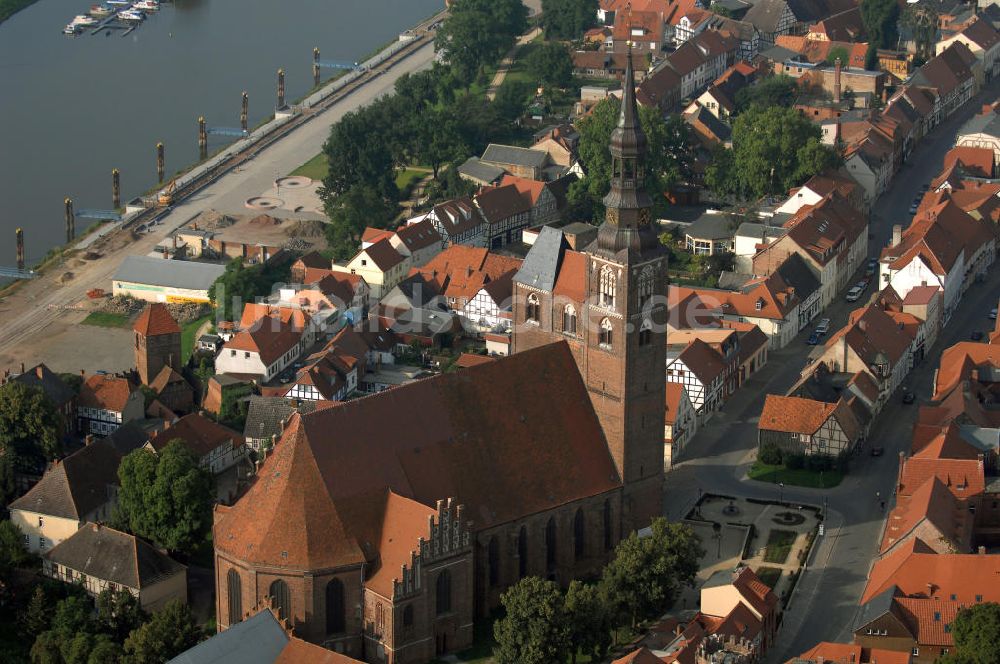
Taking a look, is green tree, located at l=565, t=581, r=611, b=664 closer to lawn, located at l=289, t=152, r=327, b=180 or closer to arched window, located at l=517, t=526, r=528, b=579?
arched window, located at l=517, t=526, r=528, b=579

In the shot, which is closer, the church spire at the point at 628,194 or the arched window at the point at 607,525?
the church spire at the point at 628,194

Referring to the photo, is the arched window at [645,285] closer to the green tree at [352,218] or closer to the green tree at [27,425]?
the green tree at [27,425]

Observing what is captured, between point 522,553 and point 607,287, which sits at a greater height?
point 607,287

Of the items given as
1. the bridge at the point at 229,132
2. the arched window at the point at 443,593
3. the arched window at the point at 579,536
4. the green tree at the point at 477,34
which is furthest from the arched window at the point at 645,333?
the bridge at the point at 229,132

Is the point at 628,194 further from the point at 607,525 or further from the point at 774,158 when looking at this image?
the point at 774,158

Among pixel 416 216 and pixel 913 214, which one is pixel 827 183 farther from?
pixel 416 216

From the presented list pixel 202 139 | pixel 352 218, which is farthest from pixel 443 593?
pixel 202 139
